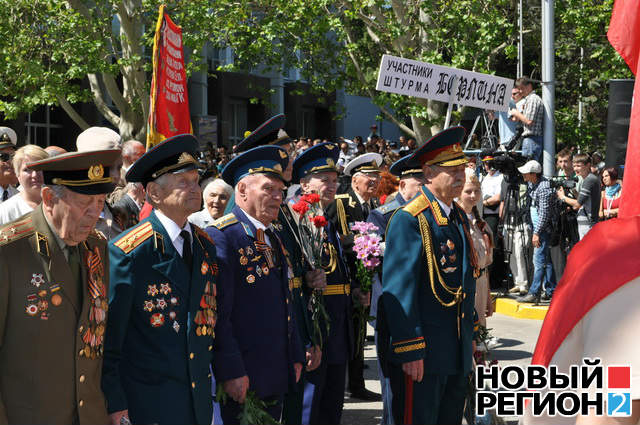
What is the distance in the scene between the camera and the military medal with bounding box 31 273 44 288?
3088 millimetres

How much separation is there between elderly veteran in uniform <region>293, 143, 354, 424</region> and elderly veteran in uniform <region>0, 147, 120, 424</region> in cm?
251

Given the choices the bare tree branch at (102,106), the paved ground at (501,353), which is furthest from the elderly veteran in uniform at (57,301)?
the bare tree branch at (102,106)

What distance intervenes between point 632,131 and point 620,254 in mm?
289

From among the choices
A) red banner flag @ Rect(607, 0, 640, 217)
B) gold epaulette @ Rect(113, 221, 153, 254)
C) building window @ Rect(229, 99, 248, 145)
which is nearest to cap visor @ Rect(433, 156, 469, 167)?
gold epaulette @ Rect(113, 221, 153, 254)

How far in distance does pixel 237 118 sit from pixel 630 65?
34512 millimetres

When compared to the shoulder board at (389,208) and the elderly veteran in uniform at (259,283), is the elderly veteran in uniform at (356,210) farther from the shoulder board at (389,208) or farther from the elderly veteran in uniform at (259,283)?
the elderly veteran in uniform at (259,283)

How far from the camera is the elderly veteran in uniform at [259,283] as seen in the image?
4391 millimetres

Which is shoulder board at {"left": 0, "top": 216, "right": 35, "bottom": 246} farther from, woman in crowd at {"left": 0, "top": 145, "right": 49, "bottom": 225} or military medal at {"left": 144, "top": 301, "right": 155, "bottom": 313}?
woman in crowd at {"left": 0, "top": 145, "right": 49, "bottom": 225}

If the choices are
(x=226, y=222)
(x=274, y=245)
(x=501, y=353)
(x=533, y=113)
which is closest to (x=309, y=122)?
(x=533, y=113)

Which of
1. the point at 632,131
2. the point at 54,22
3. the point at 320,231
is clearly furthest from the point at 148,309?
the point at 54,22

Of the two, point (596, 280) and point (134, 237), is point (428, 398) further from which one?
point (596, 280)

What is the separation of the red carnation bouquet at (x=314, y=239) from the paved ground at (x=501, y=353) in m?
1.37

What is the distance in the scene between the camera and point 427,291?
484 cm

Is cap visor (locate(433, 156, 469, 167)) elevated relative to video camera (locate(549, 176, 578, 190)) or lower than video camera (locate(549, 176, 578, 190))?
elevated
